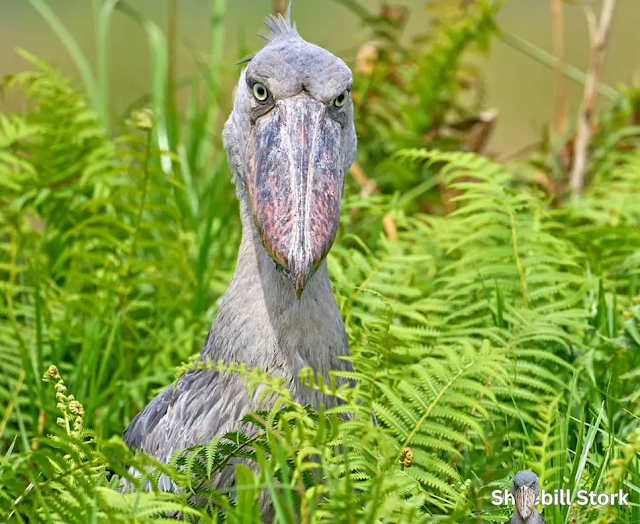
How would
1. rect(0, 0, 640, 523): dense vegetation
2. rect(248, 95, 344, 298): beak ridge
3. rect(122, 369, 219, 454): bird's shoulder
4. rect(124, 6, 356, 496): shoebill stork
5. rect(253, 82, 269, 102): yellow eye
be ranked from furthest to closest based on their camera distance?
rect(122, 369, 219, 454): bird's shoulder < rect(253, 82, 269, 102): yellow eye < rect(124, 6, 356, 496): shoebill stork < rect(248, 95, 344, 298): beak ridge < rect(0, 0, 640, 523): dense vegetation

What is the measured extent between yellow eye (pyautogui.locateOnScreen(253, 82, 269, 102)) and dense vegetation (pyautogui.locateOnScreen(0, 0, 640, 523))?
2.47ft

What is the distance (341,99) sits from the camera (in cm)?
280

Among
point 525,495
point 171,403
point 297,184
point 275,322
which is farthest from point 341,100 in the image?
point 525,495

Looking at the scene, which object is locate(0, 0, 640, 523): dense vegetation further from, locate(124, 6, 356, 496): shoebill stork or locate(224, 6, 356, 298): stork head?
locate(224, 6, 356, 298): stork head

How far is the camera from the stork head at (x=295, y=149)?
2.52 metres

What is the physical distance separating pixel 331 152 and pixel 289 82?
24 cm

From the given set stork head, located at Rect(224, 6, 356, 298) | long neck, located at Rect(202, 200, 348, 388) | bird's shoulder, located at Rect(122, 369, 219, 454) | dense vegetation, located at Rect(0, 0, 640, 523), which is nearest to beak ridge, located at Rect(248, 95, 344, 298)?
stork head, located at Rect(224, 6, 356, 298)

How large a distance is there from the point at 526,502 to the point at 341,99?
1.28m

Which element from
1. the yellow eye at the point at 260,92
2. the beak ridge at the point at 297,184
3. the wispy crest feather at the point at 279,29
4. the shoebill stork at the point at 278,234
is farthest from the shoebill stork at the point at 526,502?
the wispy crest feather at the point at 279,29

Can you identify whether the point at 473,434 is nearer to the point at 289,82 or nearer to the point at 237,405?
the point at 237,405

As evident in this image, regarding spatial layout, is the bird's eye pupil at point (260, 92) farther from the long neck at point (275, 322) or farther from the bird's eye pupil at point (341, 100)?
the long neck at point (275, 322)

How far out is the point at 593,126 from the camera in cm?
575

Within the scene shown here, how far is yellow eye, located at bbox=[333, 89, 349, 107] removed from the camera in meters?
2.77

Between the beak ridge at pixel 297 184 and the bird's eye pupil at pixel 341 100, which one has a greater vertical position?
the bird's eye pupil at pixel 341 100
